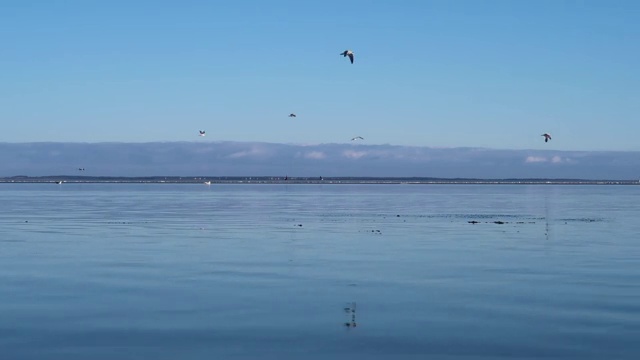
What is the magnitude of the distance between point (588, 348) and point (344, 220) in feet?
104

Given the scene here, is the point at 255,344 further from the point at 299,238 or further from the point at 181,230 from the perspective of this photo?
the point at 181,230

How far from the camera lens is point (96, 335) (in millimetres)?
13820

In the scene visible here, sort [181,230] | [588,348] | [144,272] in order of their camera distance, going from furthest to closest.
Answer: [181,230]
[144,272]
[588,348]

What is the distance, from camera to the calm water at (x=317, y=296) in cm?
1312

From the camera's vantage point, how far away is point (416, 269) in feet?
73.1

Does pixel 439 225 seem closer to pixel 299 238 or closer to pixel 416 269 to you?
pixel 299 238

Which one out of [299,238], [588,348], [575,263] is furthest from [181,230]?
[588,348]

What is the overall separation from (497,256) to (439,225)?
14284mm

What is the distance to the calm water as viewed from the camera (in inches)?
517

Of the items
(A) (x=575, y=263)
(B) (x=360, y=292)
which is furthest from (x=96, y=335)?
(A) (x=575, y=263)

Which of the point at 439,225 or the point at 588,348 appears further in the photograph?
the point at 439,225

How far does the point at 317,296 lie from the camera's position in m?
17.7

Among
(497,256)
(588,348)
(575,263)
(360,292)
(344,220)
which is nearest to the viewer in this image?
(588,348)

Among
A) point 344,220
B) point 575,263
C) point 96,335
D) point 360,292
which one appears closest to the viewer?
point 96,335
